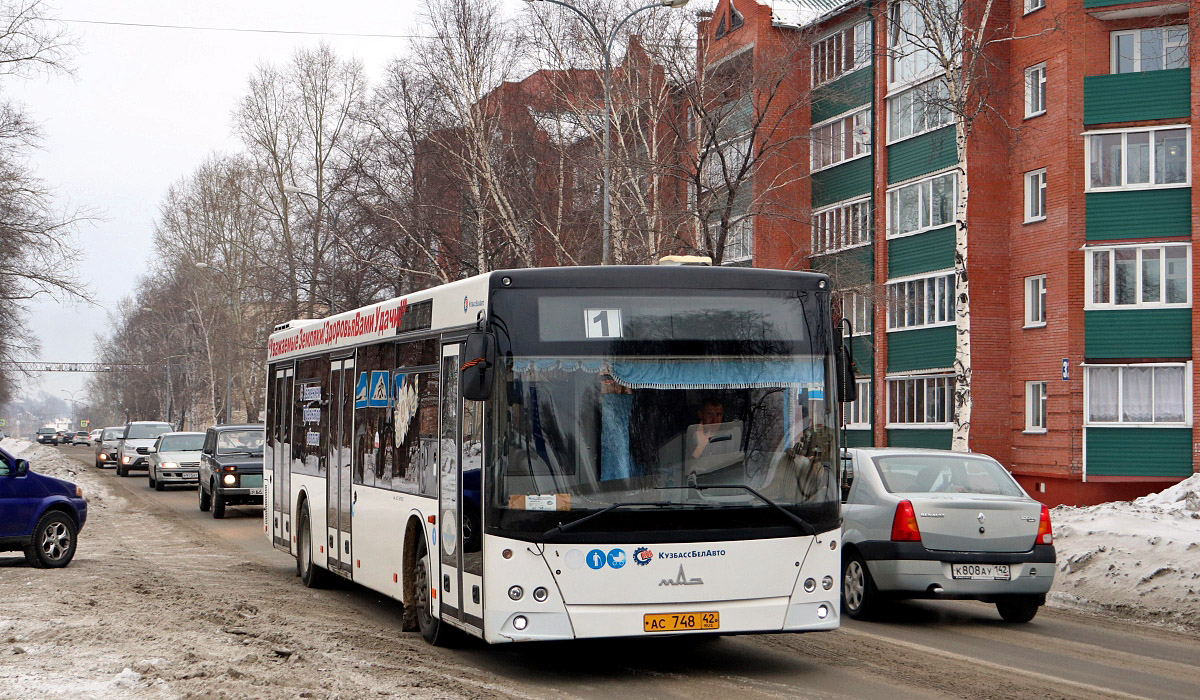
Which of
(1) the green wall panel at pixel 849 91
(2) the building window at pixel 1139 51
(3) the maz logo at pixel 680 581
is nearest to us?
(3) the maz logo at pixel 680 581

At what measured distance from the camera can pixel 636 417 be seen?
29.8 feet

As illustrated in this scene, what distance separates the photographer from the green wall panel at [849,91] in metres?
42.6

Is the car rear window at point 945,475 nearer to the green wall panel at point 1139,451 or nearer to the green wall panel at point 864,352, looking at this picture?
the green wall panel at point 1139,451

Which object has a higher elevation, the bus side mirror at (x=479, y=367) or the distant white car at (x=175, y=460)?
the bus side mirror at (x=479, y=367)

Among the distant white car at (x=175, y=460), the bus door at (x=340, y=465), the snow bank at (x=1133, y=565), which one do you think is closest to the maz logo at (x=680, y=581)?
the bus door at (x=340, y=465)

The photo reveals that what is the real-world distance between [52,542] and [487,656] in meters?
8.86

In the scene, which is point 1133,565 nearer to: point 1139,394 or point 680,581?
point 680,581

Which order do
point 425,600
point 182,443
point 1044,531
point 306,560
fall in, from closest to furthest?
point 425,600
point 1044,531
point 306,560
point 182,443

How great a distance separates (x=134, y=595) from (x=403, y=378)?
4136mm

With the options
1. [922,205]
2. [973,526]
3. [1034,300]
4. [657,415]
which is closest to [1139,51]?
[1034,300]

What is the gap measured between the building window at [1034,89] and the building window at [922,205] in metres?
2.57

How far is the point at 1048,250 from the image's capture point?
35250 millimetres

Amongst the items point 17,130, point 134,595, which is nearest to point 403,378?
point 134,595

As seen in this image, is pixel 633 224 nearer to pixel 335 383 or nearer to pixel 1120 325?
pixel 1120 325
